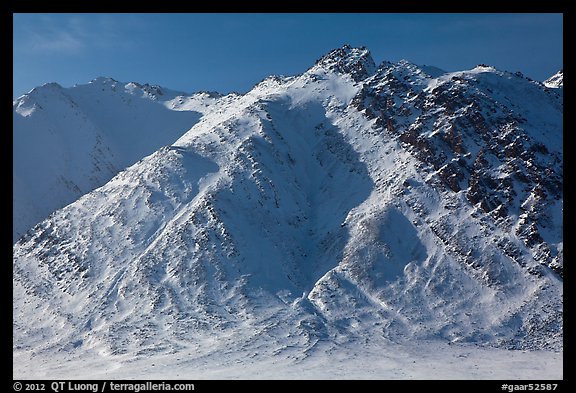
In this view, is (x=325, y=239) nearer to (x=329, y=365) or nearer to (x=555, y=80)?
(x=329, y=365)

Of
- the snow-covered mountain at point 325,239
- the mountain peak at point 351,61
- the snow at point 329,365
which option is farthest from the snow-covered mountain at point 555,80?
the snow at point 329,365

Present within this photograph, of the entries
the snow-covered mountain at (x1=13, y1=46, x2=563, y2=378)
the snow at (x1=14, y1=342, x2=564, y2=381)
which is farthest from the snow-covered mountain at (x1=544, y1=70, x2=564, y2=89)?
→ the snow at (x1=14, y1=342, x2=564, y2=381)

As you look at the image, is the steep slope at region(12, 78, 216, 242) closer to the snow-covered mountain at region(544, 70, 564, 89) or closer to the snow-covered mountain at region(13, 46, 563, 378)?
the snow-covered mountain at region(13, 46, 563, 378)

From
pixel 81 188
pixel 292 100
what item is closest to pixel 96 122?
pixel 81 188

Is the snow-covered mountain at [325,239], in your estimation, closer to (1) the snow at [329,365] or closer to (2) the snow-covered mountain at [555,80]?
(1) the snow at [329,365]

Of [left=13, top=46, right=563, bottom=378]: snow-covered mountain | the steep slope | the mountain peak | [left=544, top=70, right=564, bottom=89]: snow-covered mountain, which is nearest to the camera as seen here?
[left=13, top=46, right=563, bottom=378]: snow-covered mountain

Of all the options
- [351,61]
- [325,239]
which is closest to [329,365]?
[325,239]
